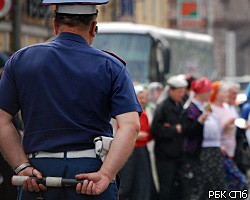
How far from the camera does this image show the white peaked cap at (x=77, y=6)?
5.31 metres

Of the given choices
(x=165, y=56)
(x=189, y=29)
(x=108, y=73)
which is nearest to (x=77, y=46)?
(x=108, y=73)

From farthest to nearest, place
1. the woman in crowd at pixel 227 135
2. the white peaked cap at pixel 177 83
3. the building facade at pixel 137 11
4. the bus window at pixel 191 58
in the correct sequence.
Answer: the building facade at pixel 137 11 → the bus window at pixel 191 58 → the white peaked cap at pixel 177 83 → the woman in crowd at pixel 227 135

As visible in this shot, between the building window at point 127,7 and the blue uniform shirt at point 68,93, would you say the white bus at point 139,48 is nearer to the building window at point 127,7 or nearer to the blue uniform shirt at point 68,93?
the building window at point 127,7

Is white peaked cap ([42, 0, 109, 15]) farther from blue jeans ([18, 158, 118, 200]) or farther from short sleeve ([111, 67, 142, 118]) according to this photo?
blue jeans ([18, 158, 118, 200])

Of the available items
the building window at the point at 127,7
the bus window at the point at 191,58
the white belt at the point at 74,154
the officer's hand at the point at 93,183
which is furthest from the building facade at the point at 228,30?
the officer's hand at the point at 93,183

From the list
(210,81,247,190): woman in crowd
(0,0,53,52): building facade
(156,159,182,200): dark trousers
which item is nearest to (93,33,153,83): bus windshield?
(0,0,53,52): building facade

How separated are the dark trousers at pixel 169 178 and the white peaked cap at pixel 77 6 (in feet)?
29.3

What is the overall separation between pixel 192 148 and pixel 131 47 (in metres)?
14.3

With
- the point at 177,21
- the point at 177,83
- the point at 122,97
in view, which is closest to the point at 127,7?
the point at 177,21

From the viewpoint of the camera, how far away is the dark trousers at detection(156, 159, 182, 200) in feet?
46.5

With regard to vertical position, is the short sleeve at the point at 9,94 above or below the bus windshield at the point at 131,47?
above

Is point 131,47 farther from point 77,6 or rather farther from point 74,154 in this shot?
point 74,154

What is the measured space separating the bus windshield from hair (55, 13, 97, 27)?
2088 centimetres

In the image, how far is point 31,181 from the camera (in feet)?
17.1
